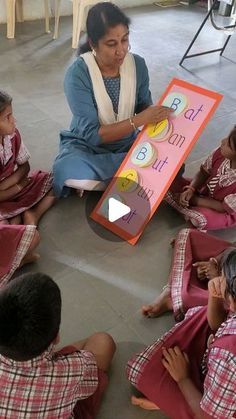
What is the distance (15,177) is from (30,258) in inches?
15.1

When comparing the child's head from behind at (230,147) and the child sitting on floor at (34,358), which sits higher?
the child's head from behind at (230,147)

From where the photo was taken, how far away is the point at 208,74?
3311 millimetres

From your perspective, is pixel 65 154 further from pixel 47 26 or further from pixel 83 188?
pixel 47 26

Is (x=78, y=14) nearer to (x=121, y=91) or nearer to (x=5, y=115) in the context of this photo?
(x=121, y=91)

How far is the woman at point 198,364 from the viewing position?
0.92 meters

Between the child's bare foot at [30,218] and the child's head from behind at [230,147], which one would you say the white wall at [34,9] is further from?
the child's head from behind at [230,147]

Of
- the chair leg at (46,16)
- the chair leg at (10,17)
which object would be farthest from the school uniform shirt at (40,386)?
the chair leg at (46,16)

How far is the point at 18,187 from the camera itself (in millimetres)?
1771

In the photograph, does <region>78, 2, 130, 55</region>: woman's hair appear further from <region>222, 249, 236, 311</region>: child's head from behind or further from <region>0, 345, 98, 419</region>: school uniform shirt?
<region>0, 345, 98, 419</region>: school uniform shirt

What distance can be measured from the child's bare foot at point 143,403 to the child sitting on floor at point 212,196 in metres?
0.83

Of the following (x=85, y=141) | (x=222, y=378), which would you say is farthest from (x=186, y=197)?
(x=222, y=378)

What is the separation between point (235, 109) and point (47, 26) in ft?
6.88

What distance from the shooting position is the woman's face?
5.21ft
